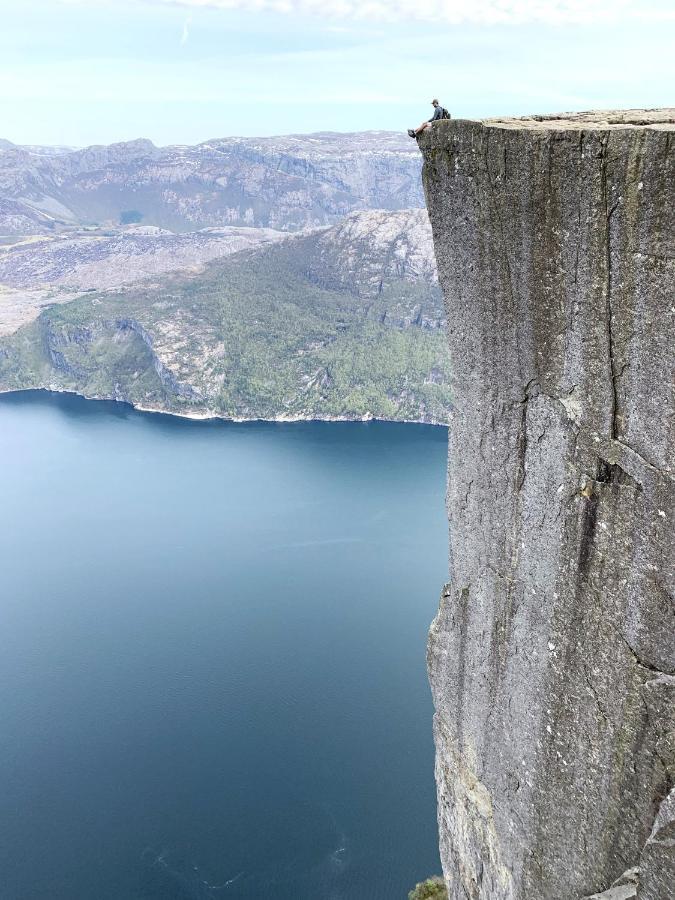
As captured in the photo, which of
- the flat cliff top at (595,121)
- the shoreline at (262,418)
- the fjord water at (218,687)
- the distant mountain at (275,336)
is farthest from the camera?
the distant mountain at (275,336)

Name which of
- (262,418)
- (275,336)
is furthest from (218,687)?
(275,336)

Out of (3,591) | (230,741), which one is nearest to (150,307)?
(3,591)

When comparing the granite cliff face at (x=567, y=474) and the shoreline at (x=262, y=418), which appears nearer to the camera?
the granite cliff face at (x=567, y=474)

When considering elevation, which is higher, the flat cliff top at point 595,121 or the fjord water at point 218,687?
the flat cliff top at point 595,121

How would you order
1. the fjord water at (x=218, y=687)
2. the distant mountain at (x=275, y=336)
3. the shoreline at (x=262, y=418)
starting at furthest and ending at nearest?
the distant mountain at (x=275, y=336) → the shoreline at (x=262, y=418) → the fjord water at (x=218, y=687)

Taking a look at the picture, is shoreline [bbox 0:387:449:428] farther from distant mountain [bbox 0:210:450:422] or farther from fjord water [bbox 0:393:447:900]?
fjord water [bbox 0:393:447:900]

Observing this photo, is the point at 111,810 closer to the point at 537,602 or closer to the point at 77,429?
the point at 537,602

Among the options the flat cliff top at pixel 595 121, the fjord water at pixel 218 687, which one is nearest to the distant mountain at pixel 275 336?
the fjord water at pixel 218 687

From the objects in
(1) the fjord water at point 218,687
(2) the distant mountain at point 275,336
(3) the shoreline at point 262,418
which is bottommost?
(1) the fjord water at point 218,687

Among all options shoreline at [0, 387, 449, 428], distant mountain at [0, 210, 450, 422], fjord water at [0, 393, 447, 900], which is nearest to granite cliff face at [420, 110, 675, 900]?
fjord water at [0, 393, 447, 900]

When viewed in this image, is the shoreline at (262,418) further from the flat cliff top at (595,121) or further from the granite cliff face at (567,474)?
the flat cliff top at (595,121)
